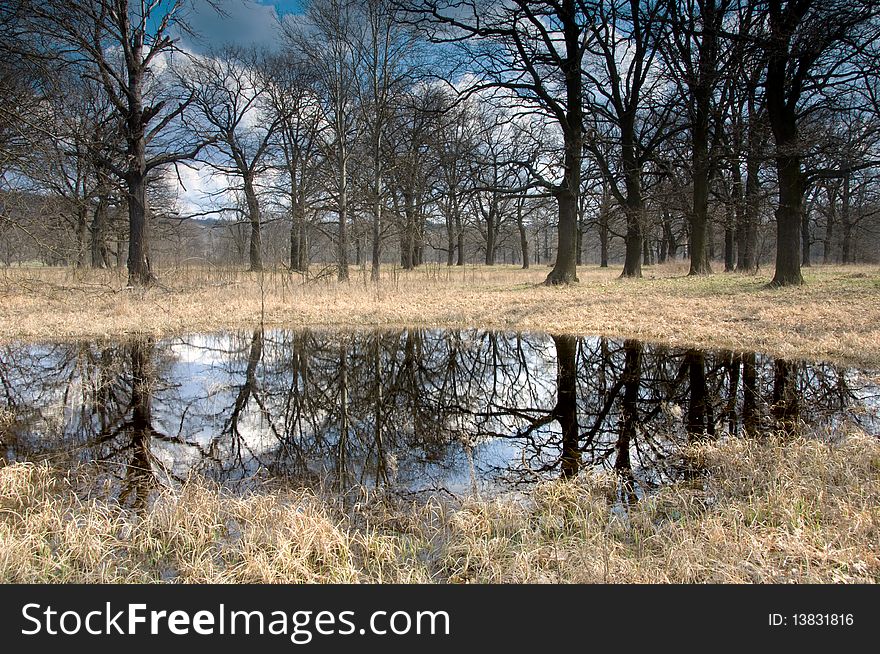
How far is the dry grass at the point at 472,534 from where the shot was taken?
2443 mm

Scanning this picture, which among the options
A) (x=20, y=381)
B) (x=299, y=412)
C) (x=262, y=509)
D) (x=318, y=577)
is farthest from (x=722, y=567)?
(x=20, y=381)

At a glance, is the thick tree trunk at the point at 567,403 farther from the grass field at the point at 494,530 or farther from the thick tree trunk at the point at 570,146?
the thick tree trunk at the point at 570,146

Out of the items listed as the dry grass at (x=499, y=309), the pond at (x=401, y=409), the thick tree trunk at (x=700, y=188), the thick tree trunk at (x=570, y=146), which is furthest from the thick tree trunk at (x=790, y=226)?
the pond at (x=401, y=409)

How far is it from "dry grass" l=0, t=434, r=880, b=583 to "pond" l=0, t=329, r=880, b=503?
370 millimetres

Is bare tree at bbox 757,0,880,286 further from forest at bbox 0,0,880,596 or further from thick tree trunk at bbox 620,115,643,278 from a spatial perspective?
thick tree trunk at bbox 620,115,643,278

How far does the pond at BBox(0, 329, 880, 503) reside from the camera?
395cm

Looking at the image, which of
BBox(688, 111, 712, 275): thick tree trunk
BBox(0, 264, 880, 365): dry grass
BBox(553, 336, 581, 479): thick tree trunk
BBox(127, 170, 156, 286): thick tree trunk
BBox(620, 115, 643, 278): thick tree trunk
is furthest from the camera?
BBox(688, 111, 712, 275): thick tree trunk

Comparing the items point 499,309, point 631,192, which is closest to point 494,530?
point 499,309

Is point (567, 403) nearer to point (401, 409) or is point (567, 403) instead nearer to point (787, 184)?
point (401, 409)

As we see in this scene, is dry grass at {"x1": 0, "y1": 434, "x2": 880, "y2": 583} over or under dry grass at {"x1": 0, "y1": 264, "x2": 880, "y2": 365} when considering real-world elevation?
under

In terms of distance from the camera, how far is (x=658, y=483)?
11.7ft

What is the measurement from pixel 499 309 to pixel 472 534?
9.50m

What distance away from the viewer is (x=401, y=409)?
18.3ft

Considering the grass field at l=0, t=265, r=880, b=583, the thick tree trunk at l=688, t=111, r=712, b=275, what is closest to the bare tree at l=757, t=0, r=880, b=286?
the thick tree trunk at l=688, t=111, r=712, b=275
